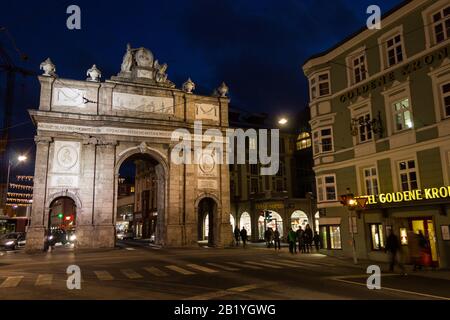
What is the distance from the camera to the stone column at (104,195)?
106 feet

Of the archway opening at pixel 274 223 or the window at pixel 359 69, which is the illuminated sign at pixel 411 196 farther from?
the archway opening at pixel 274 223

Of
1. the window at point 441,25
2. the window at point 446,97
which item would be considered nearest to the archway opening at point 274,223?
the window at point 446,97

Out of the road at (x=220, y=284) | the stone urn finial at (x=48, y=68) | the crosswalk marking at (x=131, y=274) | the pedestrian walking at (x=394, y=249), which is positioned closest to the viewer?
the road at (x=220, y=284)

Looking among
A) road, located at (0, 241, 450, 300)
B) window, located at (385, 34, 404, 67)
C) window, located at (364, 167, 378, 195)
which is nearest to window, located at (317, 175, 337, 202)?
window, located at (364, 167, 378, 195)

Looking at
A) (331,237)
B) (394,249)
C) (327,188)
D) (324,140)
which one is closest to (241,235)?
(331,237)

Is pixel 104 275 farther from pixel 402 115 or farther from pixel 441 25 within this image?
pixel 441 25

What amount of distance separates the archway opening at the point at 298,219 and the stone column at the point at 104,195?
21.3 metres

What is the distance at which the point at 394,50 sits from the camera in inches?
814

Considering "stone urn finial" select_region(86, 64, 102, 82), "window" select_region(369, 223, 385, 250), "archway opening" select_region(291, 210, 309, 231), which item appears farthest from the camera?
"archway opening" select_region(291, 210, 309, 231)

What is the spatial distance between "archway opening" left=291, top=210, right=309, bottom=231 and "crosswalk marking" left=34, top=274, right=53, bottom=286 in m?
33.2

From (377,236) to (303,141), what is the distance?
33.6 metres

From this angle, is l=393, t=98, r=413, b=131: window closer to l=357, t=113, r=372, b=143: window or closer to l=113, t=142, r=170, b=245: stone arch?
l=357, t=113, r=372, b=143: window

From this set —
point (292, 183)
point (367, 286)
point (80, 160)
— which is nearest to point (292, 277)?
point (367, 286)

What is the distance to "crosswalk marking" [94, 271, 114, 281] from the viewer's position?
46.3 ft
